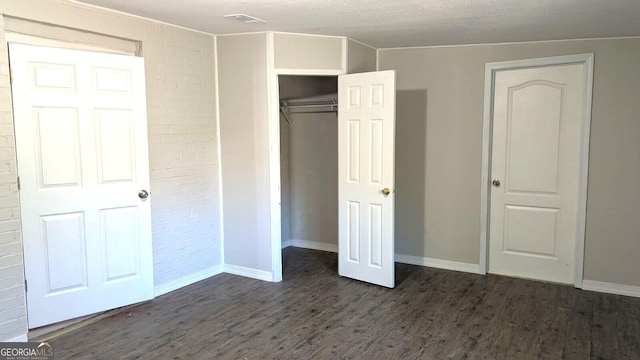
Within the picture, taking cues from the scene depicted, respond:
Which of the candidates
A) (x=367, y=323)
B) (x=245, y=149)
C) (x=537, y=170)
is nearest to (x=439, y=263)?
(x=537, y=170)

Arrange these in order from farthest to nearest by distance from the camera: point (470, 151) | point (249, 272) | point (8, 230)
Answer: point (470, 151)
point (249, 272)
point (8, 230)

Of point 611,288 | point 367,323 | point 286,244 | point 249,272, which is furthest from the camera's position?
point 286,244

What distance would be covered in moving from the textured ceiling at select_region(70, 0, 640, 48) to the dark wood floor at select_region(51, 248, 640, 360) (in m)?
2.34

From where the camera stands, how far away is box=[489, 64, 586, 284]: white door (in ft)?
14.0

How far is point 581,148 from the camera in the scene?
166 inches

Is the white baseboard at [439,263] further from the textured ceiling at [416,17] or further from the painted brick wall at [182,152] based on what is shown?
the textured ceiling at [416,17]

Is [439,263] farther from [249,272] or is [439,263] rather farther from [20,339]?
[20,339]

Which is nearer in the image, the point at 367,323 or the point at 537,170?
the point at 367,323

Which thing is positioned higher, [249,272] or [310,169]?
[310,169]

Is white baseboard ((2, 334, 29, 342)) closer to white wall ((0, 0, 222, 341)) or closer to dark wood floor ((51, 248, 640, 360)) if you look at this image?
white wall ((0, 0, 222, 341))

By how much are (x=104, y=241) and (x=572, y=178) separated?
420 cm

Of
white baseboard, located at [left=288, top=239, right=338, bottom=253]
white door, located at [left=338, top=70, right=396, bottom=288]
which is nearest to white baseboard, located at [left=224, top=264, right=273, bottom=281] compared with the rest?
white door, located at [left=338, top=70, right=396, bottom=288]

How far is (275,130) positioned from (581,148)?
2.87 m

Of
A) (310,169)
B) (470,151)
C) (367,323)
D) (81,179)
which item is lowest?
(367,323)
